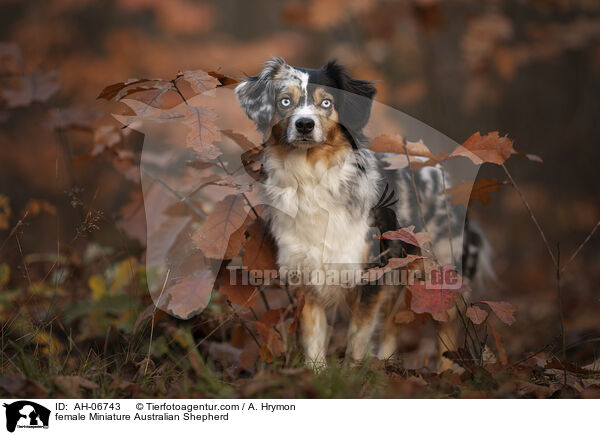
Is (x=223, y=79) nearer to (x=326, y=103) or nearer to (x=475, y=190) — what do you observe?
(x=326, y=103)

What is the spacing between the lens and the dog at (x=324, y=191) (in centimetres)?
209

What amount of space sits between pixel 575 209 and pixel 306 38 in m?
3.18

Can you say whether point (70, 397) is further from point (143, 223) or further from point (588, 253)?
point (588, 253)

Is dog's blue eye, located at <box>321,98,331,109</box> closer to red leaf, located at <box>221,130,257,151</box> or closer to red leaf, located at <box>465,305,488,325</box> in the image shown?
red leaf, located at <box>221,130,257,151</box>

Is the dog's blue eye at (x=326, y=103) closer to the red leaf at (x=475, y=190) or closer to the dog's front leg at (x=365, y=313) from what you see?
the red leaf at (x=475, y=190)

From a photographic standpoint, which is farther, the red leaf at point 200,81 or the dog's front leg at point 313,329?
the dog's front leg at point 313,329

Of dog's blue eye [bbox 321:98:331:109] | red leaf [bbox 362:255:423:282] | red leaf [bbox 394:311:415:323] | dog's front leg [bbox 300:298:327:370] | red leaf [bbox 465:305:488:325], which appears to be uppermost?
dog's blue eye [bbox 321:98:331:109]

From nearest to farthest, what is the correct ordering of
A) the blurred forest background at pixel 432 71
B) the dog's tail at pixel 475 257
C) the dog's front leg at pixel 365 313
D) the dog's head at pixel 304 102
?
the dog's head at pixel 304 102
the dog's front leg at pixel 365 313
the dog's tail at pixel 475 257
the blurred forest background at pixel 432 71

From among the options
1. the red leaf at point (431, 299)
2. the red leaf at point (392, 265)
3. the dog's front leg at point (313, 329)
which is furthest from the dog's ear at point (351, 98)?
the dog's front leg at point (313, 329)

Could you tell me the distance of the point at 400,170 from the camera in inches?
96.4

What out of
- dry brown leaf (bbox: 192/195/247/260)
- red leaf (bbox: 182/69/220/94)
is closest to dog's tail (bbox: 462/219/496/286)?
dry brown leaf (bbox: 192/195/247/260)

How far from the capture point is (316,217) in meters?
2.23

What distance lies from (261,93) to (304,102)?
0.21 metres

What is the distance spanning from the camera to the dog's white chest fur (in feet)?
7.27
